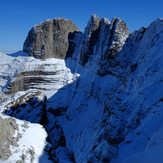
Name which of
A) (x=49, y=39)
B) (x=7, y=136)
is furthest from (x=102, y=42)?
(x=7, y=136)

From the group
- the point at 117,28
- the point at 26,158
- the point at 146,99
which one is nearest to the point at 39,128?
the point at 26,158

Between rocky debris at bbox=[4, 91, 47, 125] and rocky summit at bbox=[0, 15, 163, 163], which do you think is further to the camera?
rocky debris at bbox=[4, 91, 47, 125]

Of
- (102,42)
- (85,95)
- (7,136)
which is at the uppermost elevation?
(102,42)

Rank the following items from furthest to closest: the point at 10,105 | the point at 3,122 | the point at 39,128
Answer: the point at 10,105 → the point at 39,128 → the point at 3,122

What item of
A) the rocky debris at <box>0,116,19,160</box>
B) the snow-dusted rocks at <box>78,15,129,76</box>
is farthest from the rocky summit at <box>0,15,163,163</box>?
the snow-dusted rocks at <box>78,15,129,76</box>

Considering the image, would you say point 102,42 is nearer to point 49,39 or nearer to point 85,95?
point 85,95

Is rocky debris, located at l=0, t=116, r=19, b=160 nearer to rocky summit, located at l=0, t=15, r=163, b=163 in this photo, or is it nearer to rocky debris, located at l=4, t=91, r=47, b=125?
rocky summit, located at l=0, t=15, r=163, b=163

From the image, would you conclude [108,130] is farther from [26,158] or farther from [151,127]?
[26,158]
